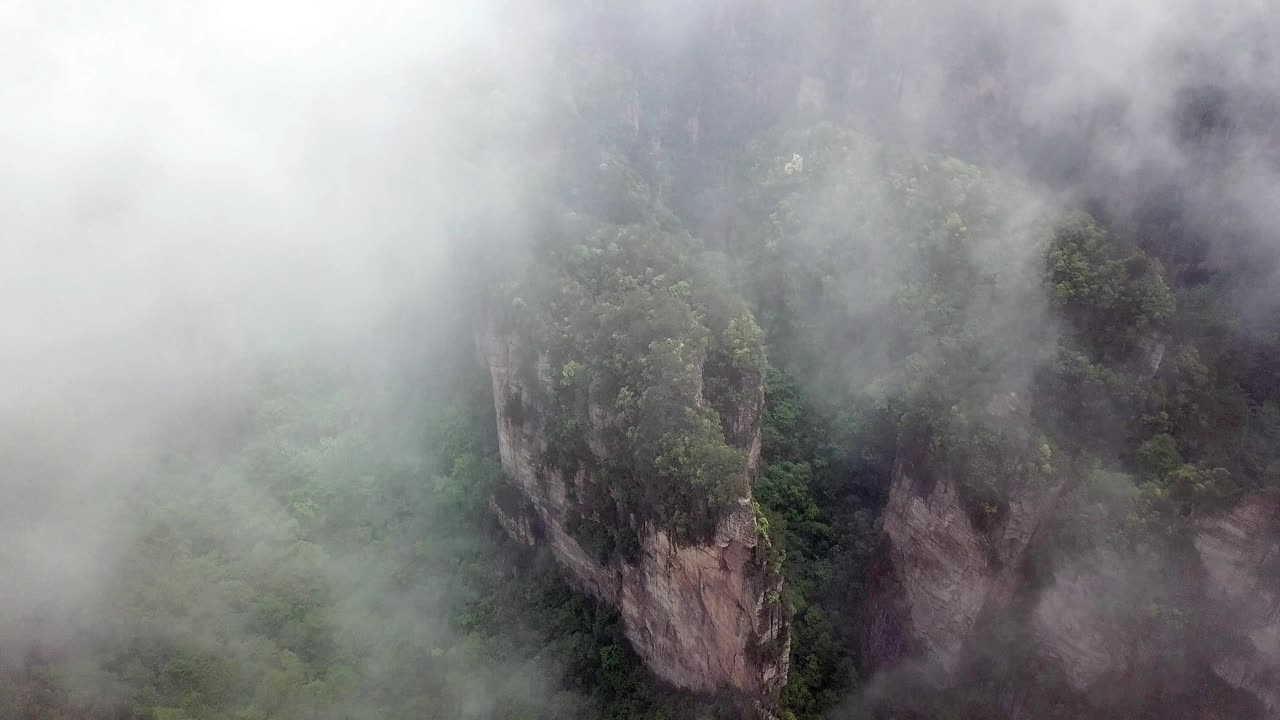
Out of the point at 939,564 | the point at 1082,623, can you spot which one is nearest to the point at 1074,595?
the point at 1082,623

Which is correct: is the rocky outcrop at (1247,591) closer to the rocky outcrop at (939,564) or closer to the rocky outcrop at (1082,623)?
the rocky outcrop at (1082,623)

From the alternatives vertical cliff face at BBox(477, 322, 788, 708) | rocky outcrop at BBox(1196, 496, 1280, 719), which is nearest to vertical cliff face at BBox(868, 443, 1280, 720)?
rocky outcrop at BBox(1196, 496, 1280, 719)

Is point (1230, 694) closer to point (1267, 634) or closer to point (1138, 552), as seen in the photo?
point (1267, 634)

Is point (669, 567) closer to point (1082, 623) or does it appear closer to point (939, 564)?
point (939, 564)

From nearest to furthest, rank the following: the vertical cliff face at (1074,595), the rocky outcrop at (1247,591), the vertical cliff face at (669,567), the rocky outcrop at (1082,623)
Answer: the rocky outcrop at (1247,591) < the vertical cliff face at (1074,595) < the vertical cliff face at (669,567) < the rocky outcrop at (1082,623)

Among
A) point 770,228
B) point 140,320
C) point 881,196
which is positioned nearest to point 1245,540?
point 881,196

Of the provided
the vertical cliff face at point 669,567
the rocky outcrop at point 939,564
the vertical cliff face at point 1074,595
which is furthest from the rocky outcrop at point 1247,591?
the vertical cliff face at point 669,567

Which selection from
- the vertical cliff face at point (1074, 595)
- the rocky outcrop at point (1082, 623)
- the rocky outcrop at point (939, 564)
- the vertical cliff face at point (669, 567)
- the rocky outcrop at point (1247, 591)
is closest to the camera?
the rocky outcrop at point (1247, 591)
